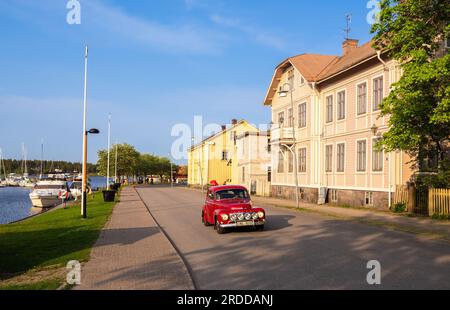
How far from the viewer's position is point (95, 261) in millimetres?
10211

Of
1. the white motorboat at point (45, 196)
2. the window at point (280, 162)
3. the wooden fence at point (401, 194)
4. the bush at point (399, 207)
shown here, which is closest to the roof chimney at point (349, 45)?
the window at point (280, 162)

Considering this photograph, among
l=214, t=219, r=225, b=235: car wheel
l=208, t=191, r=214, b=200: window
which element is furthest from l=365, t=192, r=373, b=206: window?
l=214, t=219, r=225, b=235: car wheel

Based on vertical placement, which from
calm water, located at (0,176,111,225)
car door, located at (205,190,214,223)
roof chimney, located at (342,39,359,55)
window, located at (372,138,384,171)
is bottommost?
calm water, located at (0,176,111,225)

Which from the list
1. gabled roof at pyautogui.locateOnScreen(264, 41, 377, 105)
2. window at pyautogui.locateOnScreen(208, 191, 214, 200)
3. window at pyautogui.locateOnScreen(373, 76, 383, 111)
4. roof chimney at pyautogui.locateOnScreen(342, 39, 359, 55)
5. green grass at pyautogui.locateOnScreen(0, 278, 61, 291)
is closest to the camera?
green grass at pyautogui.locateOnScreen(0, 278, 61, 291)

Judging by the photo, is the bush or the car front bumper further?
the bush

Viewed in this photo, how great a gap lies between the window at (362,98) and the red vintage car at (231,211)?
12977mm

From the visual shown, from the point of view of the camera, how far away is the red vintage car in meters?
14.8

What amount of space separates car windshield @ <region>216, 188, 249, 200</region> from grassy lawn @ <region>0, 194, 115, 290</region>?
14.8 feet

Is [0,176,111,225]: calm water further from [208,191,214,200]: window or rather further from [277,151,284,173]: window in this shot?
[277,151,284,173]: window

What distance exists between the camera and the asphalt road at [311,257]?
7.92 meters

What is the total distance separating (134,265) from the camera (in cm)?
968

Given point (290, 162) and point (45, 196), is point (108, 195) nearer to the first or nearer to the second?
point (45, 196)

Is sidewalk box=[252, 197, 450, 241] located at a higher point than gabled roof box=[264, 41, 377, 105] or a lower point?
lower

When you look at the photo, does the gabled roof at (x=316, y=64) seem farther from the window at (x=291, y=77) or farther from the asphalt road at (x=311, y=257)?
the asphalt road at (x=311, y=257)
